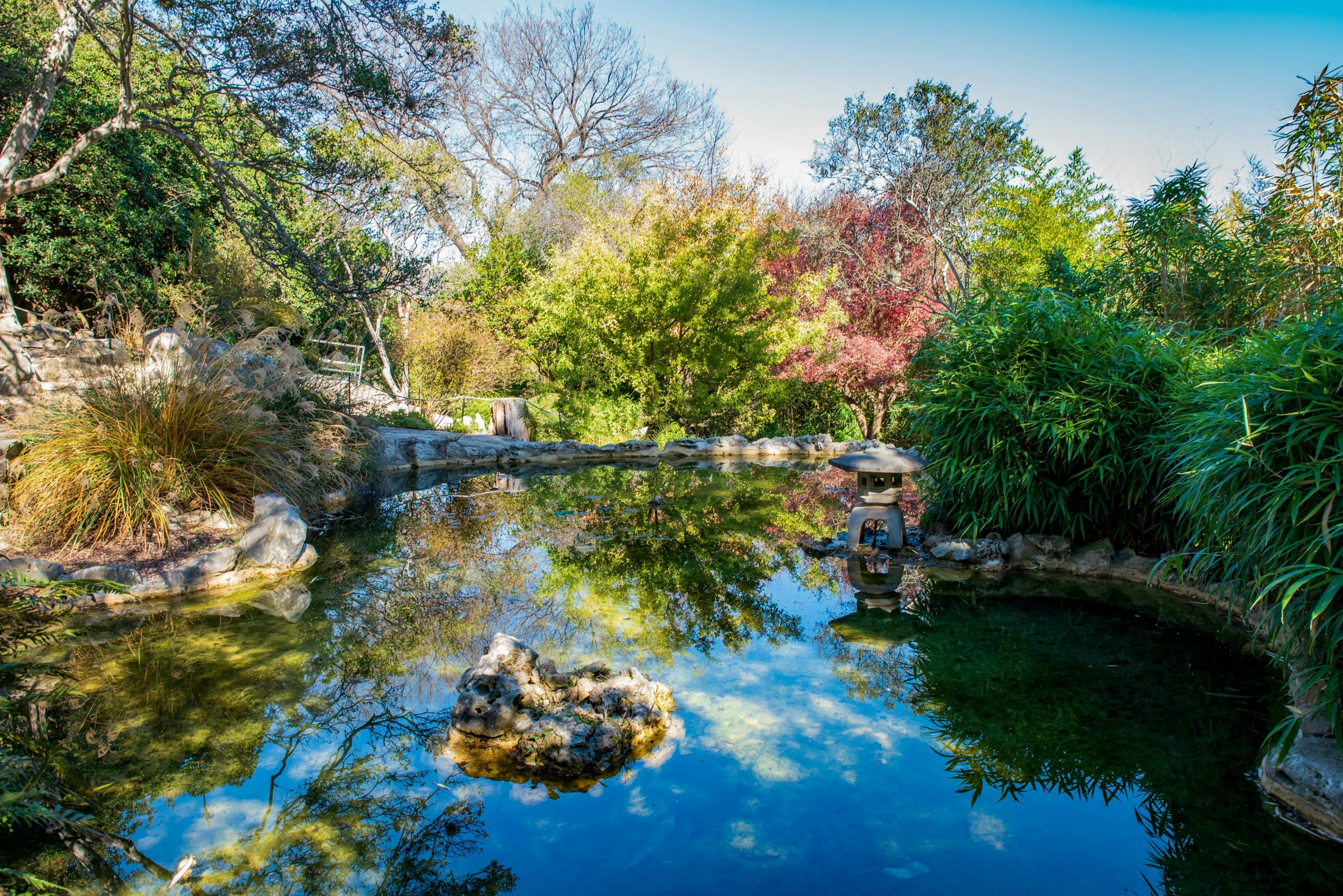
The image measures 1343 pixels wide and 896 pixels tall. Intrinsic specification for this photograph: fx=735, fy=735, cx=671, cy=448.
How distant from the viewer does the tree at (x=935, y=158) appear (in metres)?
12.3

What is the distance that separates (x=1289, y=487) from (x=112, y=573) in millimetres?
5818

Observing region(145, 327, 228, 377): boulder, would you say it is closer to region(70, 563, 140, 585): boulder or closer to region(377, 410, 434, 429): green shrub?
region(70, 563, 140, 585): boulder

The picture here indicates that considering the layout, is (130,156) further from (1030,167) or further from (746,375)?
(1030,167)

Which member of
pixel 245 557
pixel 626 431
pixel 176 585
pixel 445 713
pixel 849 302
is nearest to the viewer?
pixel 445 713

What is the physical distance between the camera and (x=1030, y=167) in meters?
11.1

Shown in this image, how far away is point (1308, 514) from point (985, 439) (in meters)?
3.00

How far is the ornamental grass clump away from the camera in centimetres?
467

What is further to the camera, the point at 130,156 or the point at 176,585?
the point at 130,156

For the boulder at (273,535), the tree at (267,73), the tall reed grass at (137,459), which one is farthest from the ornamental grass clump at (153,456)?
the tree at (267,73)

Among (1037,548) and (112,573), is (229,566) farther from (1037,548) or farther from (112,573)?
(1037,548)

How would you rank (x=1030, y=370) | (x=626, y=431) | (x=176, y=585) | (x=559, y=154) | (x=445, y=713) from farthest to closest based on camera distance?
(x=559, y=154)
(x=626, y=431)
(x=1030, y=370)
(x=176, y=585)
(x=445, y=713)

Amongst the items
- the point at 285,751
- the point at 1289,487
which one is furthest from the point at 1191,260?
the point at 285,751

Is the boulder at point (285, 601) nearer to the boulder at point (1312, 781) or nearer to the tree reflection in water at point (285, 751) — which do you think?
the tree reflection in water at point (285, 751)

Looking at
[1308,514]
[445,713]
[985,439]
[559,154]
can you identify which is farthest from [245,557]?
[559,154]
